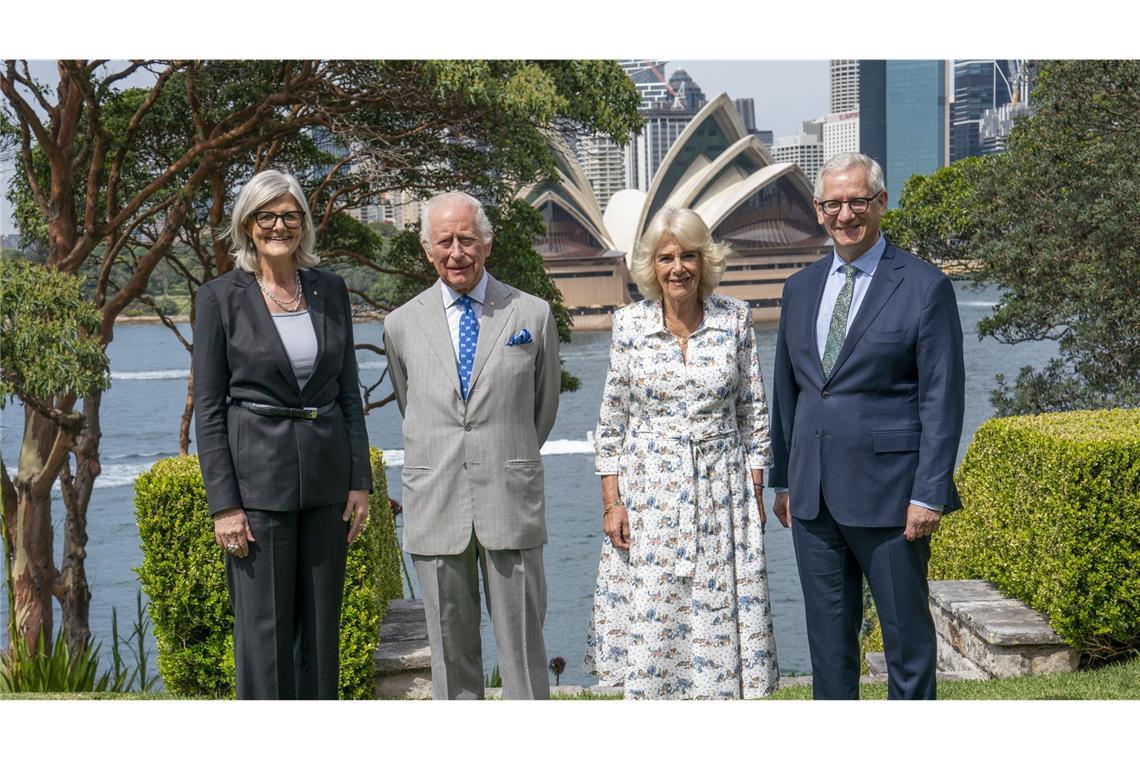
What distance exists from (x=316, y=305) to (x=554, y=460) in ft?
80.7

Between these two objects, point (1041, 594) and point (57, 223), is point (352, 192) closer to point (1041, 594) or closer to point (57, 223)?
point (57, 223)

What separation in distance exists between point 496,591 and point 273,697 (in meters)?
0.60

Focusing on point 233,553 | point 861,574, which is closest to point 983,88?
point 861,574

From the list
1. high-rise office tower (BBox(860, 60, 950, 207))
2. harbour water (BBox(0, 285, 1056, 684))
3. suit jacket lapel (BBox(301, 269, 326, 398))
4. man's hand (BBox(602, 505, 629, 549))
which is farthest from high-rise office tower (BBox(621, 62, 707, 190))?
suit jacket lapel (BBox(301, 269, 326, 398))

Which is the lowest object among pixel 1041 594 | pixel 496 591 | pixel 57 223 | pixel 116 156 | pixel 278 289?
pixel 1041 594

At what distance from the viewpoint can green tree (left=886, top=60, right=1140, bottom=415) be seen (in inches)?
296

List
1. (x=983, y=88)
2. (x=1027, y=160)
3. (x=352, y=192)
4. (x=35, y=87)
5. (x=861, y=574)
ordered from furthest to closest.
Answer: (x=983, y=88) → (x=352, y=192) → (x=1027, y=160) → (x=35, y=87) → (x=861, y=574)

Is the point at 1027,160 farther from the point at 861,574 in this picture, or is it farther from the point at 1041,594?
the point at 861,574

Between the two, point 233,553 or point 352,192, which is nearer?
point 233,553

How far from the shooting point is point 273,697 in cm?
267

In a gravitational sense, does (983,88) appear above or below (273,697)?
above

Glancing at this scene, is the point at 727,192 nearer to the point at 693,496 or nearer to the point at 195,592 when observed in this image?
the point at 195,592

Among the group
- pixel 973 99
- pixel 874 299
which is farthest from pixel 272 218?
pixel 973 99

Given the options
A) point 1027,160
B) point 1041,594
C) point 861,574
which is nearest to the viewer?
point 861,574
